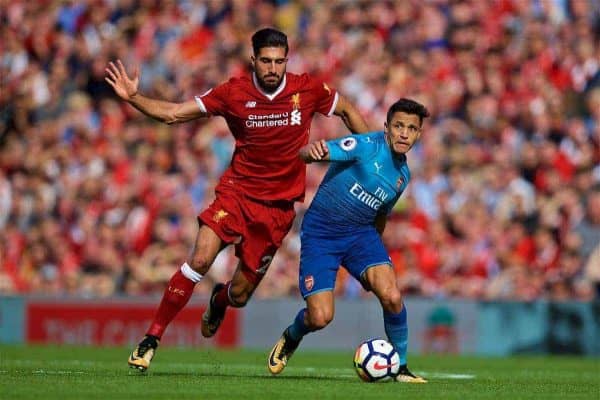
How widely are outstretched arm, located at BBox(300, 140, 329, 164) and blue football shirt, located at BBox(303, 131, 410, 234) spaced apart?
22 centimetres

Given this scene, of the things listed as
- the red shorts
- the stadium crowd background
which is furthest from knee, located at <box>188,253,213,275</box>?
the stadium crowd background

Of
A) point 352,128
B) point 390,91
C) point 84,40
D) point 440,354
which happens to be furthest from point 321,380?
point 84,40

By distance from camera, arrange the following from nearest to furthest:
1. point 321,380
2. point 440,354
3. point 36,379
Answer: point 36,379 → point 321,380 → point 440,354

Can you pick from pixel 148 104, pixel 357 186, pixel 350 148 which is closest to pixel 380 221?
pixel 357 186

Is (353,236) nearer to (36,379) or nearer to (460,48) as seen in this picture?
(36,379)

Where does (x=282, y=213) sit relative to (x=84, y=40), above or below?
below

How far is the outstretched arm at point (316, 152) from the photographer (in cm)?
1058

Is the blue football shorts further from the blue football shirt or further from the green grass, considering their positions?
the green grass

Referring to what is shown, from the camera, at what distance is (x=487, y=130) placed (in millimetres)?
20594

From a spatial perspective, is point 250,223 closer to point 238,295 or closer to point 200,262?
point 200,262

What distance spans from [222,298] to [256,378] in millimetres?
1177

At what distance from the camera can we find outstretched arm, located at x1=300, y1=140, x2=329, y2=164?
10578 millimetres

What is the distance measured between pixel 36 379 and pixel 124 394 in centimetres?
153

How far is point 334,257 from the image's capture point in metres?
11.3
